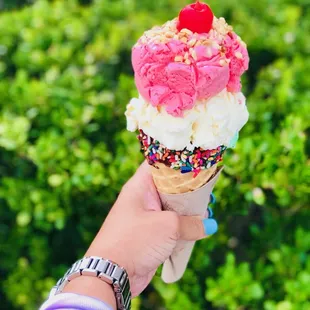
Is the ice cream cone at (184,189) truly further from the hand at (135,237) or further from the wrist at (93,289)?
the wrist at (93,289)

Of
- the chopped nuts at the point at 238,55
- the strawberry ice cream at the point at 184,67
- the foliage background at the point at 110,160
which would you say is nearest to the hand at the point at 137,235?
the strawberry ice cream at the point at 184,67

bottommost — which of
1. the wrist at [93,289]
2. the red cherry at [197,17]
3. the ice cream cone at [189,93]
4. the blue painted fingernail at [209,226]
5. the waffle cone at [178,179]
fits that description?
the blue painted fingernail at [209,226]

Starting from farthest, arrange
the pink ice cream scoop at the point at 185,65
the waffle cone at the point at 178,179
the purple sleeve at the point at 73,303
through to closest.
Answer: the waffle cone at the point at 178,179, the pink ice cream scoop at the point at 185,65, the purple sleeve at the point at 73,303

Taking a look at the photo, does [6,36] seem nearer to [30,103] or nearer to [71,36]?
Answer: [71,36]

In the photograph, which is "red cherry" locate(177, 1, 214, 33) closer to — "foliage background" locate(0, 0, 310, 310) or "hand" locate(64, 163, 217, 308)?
"hand" locate(64, 163, 217, 308)

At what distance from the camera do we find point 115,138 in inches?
97.8

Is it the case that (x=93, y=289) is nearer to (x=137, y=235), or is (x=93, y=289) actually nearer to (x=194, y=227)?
(x=137, y=235)

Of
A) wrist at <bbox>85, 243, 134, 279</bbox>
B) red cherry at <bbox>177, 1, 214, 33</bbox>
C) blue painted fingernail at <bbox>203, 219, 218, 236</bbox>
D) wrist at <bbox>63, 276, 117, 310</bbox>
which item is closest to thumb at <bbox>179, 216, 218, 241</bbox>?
blue painted fingernail at <bbox>203, 219, 218, 236</bbox>

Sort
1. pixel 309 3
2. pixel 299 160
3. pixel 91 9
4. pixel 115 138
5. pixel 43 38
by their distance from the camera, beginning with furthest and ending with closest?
pixel 309 3 < pixel 91 9 < pixel 43 38 < pixel 115 138 < pixel 299 160

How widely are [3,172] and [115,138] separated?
68cm

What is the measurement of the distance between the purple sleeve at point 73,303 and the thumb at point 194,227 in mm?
372

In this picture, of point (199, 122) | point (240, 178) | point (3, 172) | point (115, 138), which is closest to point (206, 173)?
point (199, 122)

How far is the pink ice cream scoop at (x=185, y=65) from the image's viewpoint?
148 centimetres

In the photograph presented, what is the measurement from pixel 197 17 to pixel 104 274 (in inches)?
30.1
